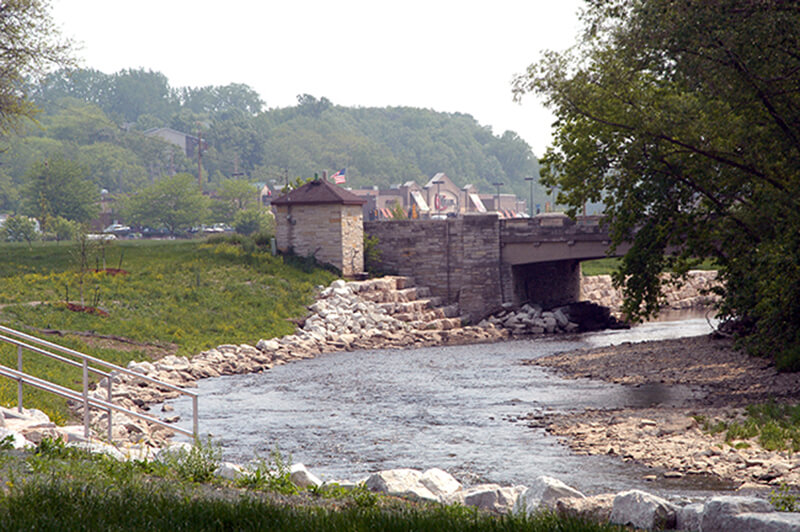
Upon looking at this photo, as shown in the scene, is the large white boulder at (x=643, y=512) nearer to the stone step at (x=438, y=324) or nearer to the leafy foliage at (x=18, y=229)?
the stone step at (x=438, y=324)

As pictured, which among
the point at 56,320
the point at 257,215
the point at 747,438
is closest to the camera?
the point at 747,438

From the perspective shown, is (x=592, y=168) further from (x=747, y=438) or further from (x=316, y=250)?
(x=316, y=250)

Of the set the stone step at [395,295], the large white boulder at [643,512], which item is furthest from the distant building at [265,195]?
the large white boulder at [643,512]

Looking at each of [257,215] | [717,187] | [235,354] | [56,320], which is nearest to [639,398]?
[717,187]

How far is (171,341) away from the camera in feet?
97.8

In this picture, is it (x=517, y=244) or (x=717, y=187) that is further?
(x=517, y=244)

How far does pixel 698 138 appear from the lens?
68.7 ft

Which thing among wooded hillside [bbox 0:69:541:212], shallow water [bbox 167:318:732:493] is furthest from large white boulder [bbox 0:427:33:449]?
wooded hillside [bbox 0:69:541:212]

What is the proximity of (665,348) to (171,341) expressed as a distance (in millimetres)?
16823

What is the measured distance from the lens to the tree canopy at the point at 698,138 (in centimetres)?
1641

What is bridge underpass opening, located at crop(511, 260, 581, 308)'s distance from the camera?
46750mm

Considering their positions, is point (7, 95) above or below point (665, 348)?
above

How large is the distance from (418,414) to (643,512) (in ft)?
39.8

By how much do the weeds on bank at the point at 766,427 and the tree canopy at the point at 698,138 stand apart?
2.35m
